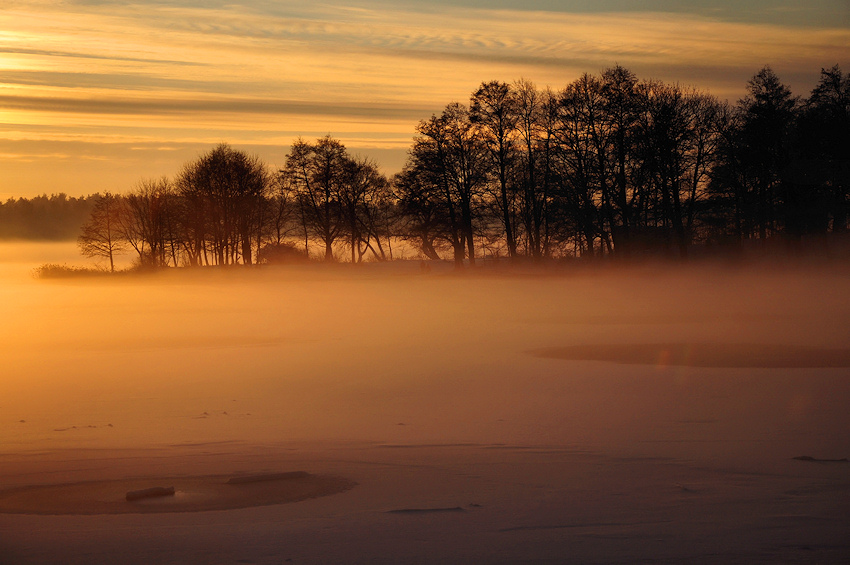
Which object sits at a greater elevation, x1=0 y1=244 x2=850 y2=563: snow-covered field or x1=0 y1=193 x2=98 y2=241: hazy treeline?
x1=0 y1=193 x2=98 y2=241: hazy treeline

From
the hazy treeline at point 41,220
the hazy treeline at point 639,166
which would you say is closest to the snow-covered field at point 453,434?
the hazy treeline at point 639,166

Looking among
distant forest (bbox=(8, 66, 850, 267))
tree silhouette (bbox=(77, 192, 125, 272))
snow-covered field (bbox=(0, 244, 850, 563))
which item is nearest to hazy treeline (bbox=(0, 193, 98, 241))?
tree silhouette (bbox=(77, 192, 125, 272))

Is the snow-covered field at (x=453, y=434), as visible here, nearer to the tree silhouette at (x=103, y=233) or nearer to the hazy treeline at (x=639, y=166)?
the hazy treeline at (x=639, y=166)

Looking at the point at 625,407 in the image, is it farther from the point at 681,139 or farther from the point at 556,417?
the point at 681,139

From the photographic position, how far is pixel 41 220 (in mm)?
141250

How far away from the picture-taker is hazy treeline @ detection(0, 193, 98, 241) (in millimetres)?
138500

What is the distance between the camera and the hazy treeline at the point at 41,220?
138500mm

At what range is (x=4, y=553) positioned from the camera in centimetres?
659

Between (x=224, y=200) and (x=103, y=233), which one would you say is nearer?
(x=224, y=200)

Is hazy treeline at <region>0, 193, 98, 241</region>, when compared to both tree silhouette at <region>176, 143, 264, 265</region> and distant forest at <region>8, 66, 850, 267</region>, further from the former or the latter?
distant forest at <region>8, 66, 850, 267</region>

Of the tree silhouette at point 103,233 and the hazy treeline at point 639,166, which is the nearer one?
the hazy treeline at point 639,166

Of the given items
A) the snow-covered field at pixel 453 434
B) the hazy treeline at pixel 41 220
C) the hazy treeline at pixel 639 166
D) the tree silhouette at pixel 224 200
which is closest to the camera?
the snow-covered field at pixel 453 434

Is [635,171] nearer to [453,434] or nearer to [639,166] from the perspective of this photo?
[639,166]

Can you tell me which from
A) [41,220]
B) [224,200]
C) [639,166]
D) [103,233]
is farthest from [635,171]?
[41,220]
